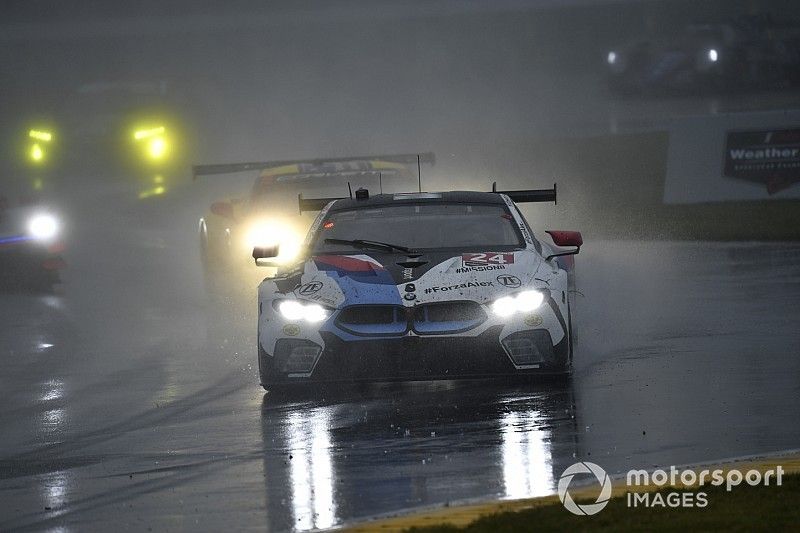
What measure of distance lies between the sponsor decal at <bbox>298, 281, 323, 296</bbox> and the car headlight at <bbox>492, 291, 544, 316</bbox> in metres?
1.08

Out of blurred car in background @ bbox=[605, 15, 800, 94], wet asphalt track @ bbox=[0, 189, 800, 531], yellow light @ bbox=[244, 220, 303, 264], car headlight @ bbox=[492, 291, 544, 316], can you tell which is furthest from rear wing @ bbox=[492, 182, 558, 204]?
blurred car in background @ bbox=[605, 15, 800, 94]

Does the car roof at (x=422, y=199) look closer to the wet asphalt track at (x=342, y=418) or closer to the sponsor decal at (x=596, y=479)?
the wet asphalt track at (x=342, y=418)

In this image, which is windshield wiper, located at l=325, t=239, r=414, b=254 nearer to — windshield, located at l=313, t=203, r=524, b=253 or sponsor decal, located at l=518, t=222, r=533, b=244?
windshield, located at l=313, t=203, r=524, b=253

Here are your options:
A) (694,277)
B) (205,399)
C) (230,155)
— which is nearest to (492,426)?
(205,399)

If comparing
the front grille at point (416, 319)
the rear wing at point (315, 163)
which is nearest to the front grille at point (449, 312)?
the front grille at point (416, 319)

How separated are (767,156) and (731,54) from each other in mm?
17254

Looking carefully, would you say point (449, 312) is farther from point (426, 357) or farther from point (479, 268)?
point (479, 268)

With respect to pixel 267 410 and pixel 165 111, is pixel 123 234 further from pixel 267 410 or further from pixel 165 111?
pixel 267 410

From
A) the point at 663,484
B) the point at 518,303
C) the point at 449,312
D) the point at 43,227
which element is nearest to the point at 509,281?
the point at 518,303

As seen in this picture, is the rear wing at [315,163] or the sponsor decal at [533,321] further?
the rear wing at [315,163]

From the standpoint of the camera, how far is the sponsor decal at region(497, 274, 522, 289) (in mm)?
10375

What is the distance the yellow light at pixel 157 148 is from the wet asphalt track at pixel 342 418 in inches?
641

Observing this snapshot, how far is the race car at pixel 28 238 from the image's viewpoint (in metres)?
19.1

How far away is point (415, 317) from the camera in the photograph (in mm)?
10227
